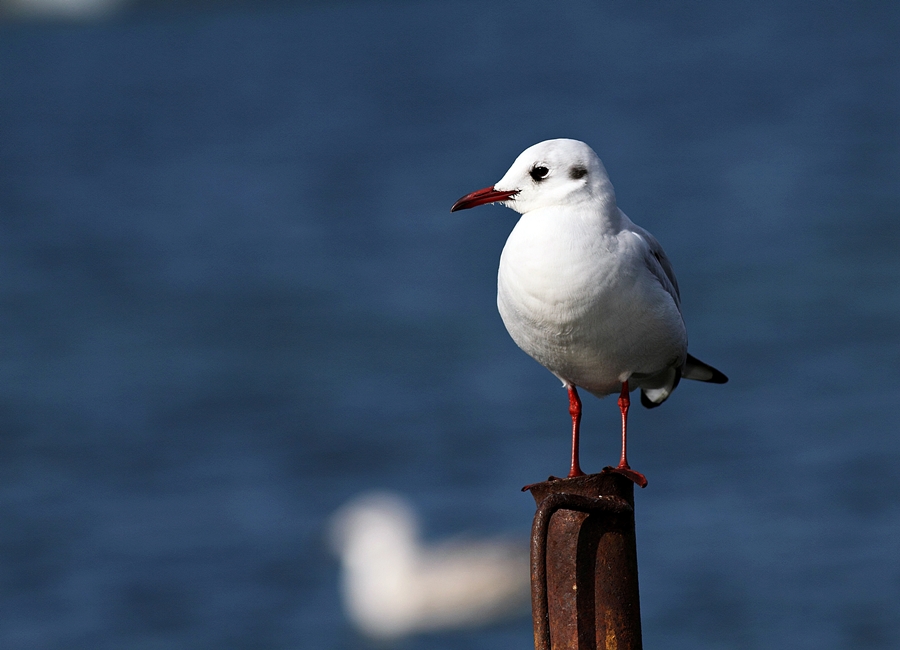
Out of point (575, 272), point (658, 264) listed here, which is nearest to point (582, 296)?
point (575, 272)

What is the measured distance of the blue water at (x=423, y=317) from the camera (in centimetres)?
1416

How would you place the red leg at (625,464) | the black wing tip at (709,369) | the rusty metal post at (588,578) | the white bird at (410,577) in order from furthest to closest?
the white bird at (410,577)
the black wing tip at (709,369)
the red leg at (625,464)
the rusty metal post at (588,578)

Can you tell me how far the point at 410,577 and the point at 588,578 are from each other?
37.9 ft

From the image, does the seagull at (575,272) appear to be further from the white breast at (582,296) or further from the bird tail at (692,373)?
the bird tail at (692,373)

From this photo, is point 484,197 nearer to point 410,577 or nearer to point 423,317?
point 410,577

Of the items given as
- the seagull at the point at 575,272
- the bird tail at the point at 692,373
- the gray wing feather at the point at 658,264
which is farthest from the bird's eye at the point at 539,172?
the bird tail at the point at 692,373

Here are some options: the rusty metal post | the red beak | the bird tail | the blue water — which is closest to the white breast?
the red beak

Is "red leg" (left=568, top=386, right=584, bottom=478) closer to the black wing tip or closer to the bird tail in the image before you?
the bird tail

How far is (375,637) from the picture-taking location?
14188 mm

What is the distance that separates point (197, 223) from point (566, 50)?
47.9ft

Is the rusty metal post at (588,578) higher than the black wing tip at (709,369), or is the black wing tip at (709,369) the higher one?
the black wing tip at (709,369)

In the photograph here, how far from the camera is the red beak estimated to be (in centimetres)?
423

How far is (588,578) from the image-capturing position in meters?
3.47

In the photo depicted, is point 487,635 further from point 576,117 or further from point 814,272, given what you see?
point 576,117
